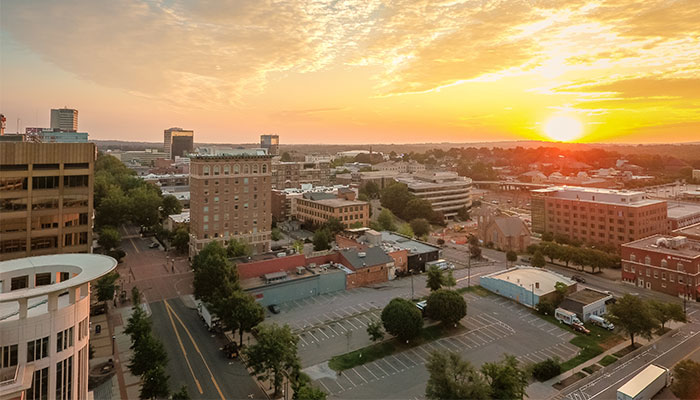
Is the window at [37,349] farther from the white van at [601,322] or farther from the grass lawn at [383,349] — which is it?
the white van at [601,322]

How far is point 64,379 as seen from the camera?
15008 mm

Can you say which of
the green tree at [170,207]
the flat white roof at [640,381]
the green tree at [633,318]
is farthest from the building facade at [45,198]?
the green tree at [633,318]

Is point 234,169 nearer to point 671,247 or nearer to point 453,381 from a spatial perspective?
point 453,381

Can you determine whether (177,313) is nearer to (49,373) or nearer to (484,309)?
(49,373)

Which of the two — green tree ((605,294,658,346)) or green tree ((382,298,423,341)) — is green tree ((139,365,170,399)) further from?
green tree ((605,294,658,346))

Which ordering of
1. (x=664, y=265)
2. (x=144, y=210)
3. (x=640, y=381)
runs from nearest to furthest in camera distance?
(x=640, y=381) < (x=664, y=265) < (x=144, y=210)

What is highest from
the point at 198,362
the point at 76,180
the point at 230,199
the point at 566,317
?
the point at 76,180

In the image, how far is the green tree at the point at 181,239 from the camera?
52969mm

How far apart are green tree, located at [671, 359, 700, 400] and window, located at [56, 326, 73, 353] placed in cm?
3055

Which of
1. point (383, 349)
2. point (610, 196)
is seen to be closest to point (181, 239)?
point (383, 349)

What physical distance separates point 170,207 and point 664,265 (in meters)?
72.0

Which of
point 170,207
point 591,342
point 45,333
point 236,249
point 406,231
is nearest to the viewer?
point 45,333

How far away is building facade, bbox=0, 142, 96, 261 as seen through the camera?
27562 millimetres

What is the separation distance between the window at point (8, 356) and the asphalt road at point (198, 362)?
38.6 feet
